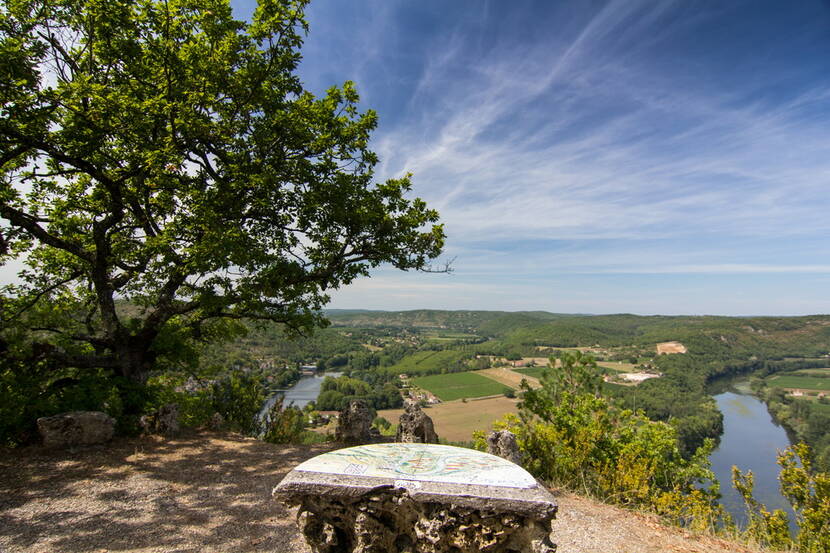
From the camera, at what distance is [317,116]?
8500 mm

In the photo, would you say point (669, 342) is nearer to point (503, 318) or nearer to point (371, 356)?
point (371, 356)

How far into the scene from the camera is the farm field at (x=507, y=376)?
184ft

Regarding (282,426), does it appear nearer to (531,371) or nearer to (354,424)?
(354,424)

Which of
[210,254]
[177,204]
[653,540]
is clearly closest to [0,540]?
[210,254]

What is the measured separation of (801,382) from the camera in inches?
2500

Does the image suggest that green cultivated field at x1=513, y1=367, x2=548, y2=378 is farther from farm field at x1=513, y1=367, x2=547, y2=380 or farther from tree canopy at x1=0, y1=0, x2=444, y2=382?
tree canopy at x1=0, y1=0, x2=444, y2=382

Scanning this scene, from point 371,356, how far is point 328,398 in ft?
177

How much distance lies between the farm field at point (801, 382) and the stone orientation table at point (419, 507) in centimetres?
→ 8284

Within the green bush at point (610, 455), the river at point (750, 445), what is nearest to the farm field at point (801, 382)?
the river at point (750, 445)

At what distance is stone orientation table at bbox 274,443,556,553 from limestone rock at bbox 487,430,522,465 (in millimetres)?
2412

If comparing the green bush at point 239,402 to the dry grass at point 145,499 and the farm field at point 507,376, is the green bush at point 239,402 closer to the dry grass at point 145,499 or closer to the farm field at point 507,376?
the dry grass at point 145,499

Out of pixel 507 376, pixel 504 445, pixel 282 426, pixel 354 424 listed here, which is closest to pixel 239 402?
pixel 282 426

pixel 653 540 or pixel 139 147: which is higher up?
pixel 139 147

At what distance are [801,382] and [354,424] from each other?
90.0 metres
